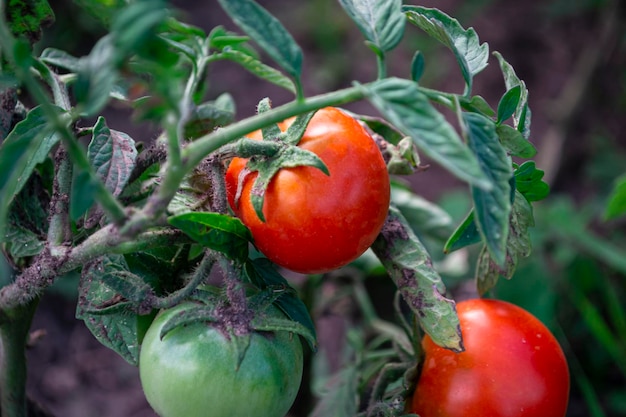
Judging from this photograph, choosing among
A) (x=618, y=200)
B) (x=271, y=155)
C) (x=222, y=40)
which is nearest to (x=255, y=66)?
(x=222, y=40)

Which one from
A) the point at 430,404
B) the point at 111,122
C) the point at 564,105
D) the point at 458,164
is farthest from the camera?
the point at 111,122

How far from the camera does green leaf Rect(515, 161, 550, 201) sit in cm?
64

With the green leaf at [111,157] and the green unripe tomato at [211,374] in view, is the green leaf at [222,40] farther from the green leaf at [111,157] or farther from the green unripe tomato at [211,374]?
the green unripe tomato at [211,374]

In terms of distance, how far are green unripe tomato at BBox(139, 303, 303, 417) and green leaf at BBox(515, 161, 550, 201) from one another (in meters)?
0.29

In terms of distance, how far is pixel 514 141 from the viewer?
1.92ft

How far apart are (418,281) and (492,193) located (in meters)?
0.19

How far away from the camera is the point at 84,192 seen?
17.3 inches

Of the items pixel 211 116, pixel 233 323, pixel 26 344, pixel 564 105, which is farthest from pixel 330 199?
pixel 564 105

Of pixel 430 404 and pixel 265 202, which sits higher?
pixel 265 202

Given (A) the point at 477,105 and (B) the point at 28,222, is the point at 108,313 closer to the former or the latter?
(B) the point at 28,222

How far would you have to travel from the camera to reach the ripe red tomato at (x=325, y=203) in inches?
22.6

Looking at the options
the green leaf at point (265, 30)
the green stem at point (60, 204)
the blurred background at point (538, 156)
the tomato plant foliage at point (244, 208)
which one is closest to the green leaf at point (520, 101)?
the tomato plant foliage at point (244, 208)

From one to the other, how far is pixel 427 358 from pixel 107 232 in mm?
401

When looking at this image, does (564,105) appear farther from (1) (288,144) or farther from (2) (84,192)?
(2) (84,192)
